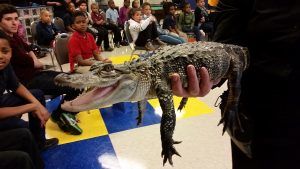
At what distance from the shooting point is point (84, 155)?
7.89 feet

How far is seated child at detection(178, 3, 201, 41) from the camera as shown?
21.0 feet

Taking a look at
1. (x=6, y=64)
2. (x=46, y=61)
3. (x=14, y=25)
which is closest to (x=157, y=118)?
(x=6, y=64)

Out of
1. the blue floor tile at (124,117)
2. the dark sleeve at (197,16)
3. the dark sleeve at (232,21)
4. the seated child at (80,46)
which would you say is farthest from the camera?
the dark sleeve at (197,16)

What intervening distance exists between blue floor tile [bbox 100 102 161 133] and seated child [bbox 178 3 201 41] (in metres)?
3.54

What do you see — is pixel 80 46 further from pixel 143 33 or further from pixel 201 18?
pixel 201 18

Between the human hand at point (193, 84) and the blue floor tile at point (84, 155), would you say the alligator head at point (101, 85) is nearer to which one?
the human hand at point (193, 84)

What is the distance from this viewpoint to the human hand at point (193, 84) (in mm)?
1002

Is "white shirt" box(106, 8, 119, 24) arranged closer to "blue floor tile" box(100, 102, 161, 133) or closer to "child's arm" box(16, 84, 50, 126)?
"blue floor tile" box(100, 102, 161, 133)

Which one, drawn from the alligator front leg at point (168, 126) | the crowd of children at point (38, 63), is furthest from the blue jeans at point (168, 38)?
the alligator front leg at point (168, 126)

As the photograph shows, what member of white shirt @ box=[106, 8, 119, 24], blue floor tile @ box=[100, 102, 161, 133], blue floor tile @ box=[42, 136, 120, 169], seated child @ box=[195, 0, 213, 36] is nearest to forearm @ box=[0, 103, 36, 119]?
blue floor tile @ box=[42, 136, 120, 169]

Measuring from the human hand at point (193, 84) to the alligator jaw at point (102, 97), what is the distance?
151 millimetres

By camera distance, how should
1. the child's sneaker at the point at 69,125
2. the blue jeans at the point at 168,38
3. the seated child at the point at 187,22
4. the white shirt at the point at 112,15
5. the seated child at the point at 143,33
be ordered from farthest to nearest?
1. the white shirt at the point at 112,15
2. the seated child at the point at 187,22
3. the blue jeans at the point at 168,38
4. the seated child at the point at 143,33
5. the child's sneaker at the point at 69,125

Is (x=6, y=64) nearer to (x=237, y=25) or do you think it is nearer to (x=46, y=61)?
(x=237, y=25)

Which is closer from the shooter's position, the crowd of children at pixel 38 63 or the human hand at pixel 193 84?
the human hand at pixel 193 84
